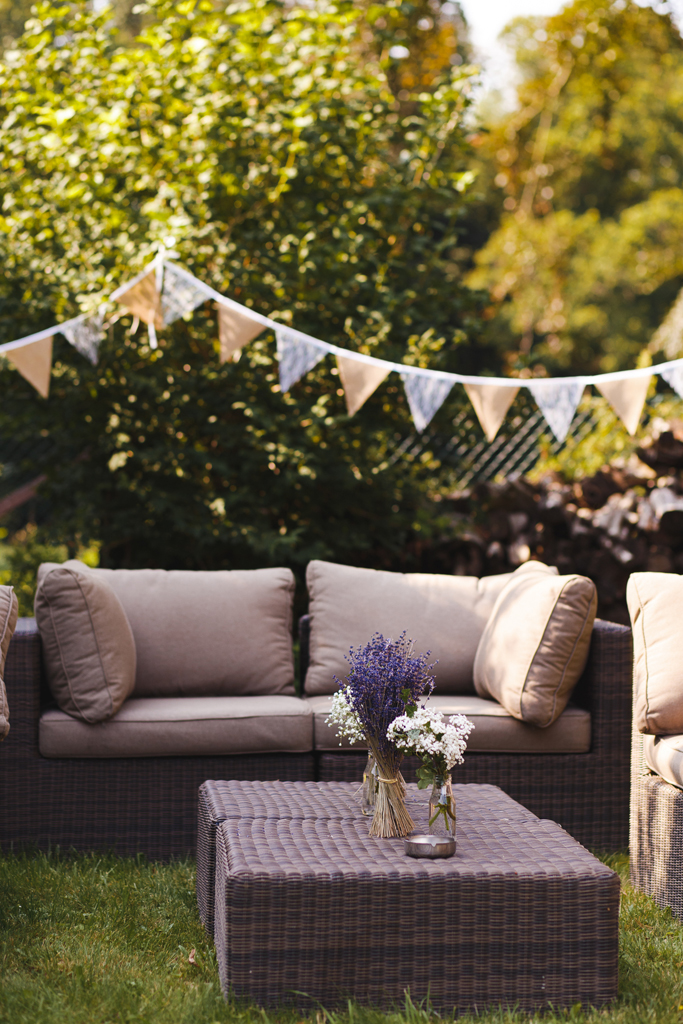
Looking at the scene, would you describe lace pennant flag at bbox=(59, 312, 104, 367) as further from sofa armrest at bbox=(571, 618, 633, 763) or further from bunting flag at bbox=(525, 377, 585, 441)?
sofa armrest at bbox=(571, 618, 633, 763)

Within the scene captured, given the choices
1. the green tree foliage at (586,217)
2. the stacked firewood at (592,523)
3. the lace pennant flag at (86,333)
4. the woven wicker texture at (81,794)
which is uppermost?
the green tree foliage at (586,217)

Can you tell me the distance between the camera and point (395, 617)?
9.95 feet

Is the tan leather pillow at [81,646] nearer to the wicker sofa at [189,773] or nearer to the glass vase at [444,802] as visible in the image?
the wicker sofa at [189,773]

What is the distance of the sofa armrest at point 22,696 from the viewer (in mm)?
2545

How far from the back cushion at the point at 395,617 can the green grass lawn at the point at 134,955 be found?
2.54 ft

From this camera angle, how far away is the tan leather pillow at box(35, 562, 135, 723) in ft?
8.38

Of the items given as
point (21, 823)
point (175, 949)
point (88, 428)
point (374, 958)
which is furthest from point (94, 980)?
point (88, 428)

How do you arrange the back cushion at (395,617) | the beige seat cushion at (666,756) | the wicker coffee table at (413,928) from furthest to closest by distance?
the back cushion at (395,617)
the beige seat cushion at (666,756)
the wicker coffee table at (413,928)

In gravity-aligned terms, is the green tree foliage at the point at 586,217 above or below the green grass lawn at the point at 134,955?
above

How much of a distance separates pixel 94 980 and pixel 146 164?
3.24 m

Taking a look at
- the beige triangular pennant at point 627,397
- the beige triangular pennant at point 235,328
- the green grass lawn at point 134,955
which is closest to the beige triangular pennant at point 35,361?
the beige triangular pennant at point 235,328

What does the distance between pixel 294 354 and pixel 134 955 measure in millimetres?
2029

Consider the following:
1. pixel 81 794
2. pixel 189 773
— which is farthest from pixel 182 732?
pixel 81 794

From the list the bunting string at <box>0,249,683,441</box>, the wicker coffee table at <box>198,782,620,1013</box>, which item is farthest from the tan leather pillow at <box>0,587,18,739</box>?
the bunting string at <box>0,249,683,441</box>
